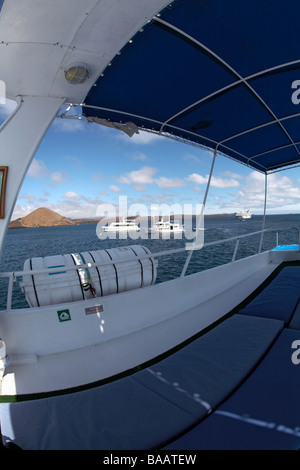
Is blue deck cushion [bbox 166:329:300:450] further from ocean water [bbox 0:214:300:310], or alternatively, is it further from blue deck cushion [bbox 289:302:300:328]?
ocean water [bbox 0:214:300:310]

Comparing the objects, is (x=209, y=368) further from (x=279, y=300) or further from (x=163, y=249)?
(x=163, y=249)

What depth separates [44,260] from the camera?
2.26m

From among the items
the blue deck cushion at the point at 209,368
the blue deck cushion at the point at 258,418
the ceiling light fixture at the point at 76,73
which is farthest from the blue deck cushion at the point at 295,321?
the ceiling light fixture at the point at 76,73

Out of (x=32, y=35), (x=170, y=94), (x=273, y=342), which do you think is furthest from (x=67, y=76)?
(x=273, y=342)

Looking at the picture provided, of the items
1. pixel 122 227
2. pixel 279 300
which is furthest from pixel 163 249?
pixel 122 227

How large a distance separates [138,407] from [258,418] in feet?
2.33

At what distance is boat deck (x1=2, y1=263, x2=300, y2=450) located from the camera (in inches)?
47.0

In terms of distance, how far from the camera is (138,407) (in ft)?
4.72

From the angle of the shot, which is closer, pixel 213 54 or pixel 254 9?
pixel 254 9

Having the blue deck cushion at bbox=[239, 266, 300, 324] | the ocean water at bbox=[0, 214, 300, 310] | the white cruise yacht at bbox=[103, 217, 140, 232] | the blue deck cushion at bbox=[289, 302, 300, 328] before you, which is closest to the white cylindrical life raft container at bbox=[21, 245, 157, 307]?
the ocean water at bbox=[0, 214, 300, 310]

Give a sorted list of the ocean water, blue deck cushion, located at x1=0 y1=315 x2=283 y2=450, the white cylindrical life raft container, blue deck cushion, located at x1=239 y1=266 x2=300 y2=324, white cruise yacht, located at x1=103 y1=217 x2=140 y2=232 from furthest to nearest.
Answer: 1. white cruise yacht, located at x1=103 y1=217 x2=140 y2=232
2. the ocean water
3. blue deck cushion, located at x1=239 y1=266 x2=300 y2=324
4. the white cylindrical life raft container
5. blue deck cushion, located at x1=0 y1=315 x2=283 y2=450

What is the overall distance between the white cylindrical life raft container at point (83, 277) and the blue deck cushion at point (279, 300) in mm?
1456

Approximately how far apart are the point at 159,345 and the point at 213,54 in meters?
2.88

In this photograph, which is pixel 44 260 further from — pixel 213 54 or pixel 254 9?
pixel 254 9
